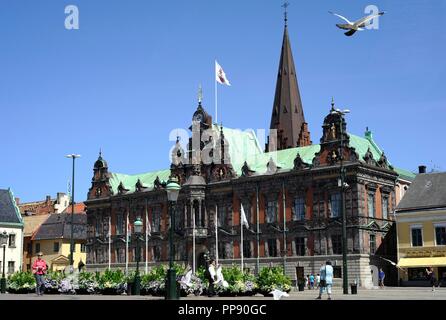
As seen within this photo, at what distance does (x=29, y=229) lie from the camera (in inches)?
3964

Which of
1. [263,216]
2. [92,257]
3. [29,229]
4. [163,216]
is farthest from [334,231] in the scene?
[29,229]

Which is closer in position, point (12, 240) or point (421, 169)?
point (421, 169)

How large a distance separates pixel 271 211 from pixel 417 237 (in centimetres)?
1623

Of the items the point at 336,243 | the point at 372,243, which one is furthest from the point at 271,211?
the point at 372,243

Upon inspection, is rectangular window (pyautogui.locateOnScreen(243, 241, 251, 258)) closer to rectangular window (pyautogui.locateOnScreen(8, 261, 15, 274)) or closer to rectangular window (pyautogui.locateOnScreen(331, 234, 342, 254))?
rectangular window (pyautogui.locateOnScreen(331, 234, 342, 254))

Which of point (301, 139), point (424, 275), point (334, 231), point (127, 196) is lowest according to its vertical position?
point (424, 275)

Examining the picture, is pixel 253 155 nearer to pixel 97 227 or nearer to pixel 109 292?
pixel 97 227

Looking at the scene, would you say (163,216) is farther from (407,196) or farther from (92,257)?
(407,196)

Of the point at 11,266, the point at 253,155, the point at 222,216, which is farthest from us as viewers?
the point at 11,266

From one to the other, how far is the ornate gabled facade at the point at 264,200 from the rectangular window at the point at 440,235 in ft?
22.0

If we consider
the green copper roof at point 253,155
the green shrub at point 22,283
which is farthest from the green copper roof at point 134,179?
the green shrub at point 22,283

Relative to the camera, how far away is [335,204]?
65562 mm

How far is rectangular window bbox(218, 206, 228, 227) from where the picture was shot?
75500 millimetres
